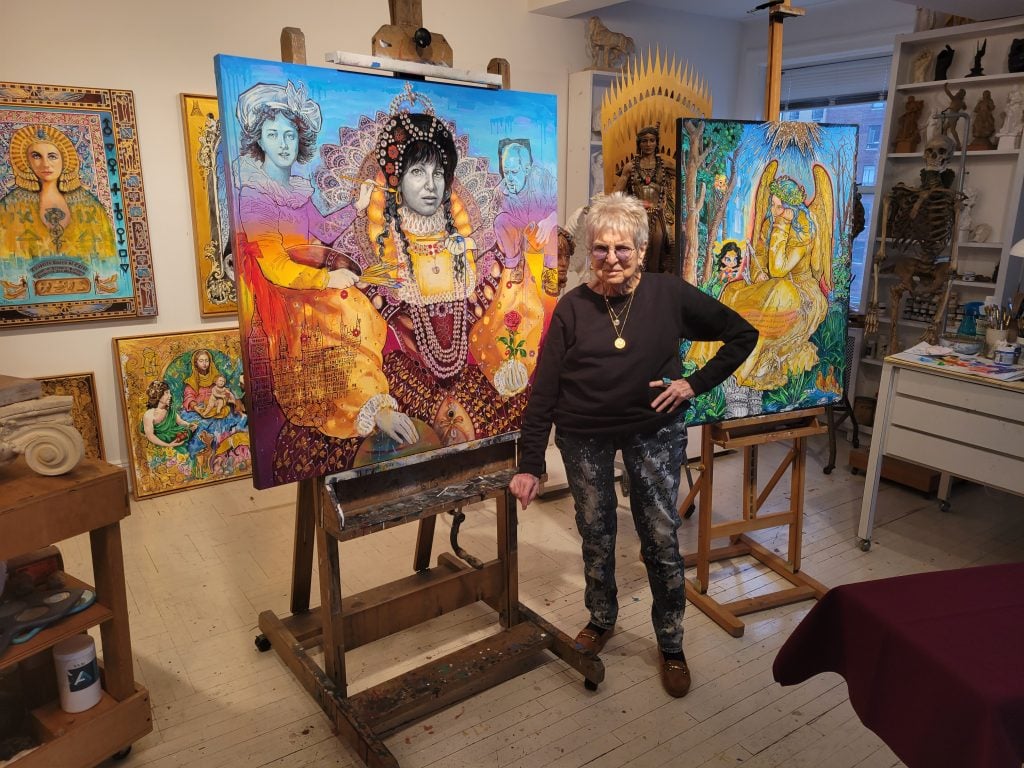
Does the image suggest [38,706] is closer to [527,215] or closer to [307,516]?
[307,516]

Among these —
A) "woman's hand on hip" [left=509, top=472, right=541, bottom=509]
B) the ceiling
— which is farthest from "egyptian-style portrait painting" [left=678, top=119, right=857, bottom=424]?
the ceiling

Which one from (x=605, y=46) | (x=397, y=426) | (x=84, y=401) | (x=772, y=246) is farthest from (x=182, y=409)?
(x=605, y=46)

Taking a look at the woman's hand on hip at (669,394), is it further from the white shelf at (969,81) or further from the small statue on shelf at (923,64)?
the small statue on shelf at (923,64)

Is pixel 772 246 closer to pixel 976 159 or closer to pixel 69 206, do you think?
pixel 976 159

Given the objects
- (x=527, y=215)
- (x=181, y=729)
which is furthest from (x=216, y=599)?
(x=527, y=215)

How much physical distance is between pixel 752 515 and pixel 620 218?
1534 mm

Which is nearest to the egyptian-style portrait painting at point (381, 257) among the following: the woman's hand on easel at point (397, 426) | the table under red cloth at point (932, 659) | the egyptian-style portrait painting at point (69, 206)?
the woman's hand on easel at point (397, 426)

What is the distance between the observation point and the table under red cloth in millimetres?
1234

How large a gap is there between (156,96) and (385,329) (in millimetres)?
2175

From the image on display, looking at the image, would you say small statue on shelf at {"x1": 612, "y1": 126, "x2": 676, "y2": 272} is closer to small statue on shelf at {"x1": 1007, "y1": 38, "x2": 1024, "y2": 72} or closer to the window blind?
small statue on shelf at {"x1": 1007, "y1": 38, "x2": 1024, "y2": 72}

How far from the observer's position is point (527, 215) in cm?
223

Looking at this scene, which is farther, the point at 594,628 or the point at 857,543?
the point at 857,543

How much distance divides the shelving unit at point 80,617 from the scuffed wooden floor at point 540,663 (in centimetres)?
16

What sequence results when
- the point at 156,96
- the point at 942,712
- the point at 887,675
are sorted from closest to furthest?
1. the point at 942,712
2. the point at 887,675
3. the point at 156,96
